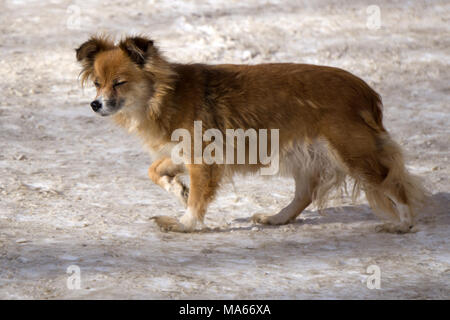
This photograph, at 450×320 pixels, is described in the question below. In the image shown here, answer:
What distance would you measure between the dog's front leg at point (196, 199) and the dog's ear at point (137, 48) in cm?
101

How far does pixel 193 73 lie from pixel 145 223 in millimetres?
1365

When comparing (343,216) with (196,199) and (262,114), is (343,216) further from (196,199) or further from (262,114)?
(196,199)

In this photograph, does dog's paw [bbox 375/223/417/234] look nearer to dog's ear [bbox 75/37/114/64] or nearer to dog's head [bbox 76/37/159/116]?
dog's head [bbox 76/37/159/116]

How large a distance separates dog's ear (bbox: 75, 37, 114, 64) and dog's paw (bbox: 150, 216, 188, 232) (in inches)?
59.5

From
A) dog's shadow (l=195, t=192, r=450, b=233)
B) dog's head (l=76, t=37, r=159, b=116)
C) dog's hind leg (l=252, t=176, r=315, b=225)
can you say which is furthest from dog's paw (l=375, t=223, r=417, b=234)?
dog's head (l=76, t=37, r=159, b=116)

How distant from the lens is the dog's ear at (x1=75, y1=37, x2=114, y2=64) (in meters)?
6.05

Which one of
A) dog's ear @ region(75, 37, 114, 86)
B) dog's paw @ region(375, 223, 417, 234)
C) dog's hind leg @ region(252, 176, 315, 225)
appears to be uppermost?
dog's ear @ region(75, 37, 114, 86)

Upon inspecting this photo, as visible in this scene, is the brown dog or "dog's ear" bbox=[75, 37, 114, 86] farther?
"dog's ear" bbox=[75, 37, 114, 86]

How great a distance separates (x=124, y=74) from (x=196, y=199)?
122 cm

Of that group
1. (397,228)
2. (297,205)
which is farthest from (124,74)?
(397,228)

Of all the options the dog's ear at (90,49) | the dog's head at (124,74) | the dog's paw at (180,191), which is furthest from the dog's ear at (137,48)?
the dog's paw at (180,191)

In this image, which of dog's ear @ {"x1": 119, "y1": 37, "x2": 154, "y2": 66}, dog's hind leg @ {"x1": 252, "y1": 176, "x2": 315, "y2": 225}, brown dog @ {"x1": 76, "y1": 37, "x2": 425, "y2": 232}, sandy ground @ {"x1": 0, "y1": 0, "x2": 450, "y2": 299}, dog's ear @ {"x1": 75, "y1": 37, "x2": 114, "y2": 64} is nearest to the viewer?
sandy ground @ {"x1": 0, "y1": 0, "x2": 450, "y2": 299}

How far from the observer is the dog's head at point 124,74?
232 inches

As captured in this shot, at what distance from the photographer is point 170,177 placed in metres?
6.40
